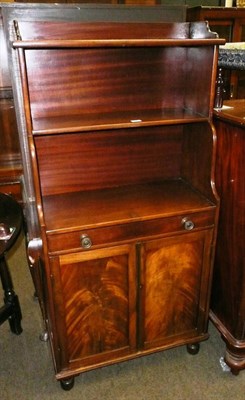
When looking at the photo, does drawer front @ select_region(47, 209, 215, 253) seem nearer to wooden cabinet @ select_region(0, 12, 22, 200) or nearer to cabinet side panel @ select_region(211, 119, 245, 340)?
cabinet side panel @ select_region(211, 119, 245, 340)

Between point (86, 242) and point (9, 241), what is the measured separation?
361 millimetres

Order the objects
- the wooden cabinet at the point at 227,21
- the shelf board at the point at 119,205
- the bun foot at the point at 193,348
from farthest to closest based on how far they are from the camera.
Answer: the wooden cabinet at the point at 227,21, the bun foot at the point at 193,348, the shelf board at the point at 119,205

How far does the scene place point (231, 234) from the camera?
5.24ft

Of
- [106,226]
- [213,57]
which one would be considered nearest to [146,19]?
[213,57]

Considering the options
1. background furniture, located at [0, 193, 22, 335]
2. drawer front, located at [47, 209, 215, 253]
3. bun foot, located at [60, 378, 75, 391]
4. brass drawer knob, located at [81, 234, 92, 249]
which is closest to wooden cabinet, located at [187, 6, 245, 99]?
drawer front, located at [47, 209, 215, 253]

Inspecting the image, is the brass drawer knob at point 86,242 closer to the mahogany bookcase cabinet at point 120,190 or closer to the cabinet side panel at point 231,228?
the mahogany bookcase cabinet at point 120,190

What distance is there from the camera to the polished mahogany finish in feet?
4.84

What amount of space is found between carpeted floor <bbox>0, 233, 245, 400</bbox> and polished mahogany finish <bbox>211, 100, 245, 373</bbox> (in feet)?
0.43

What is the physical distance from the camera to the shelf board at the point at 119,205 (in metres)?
1.40

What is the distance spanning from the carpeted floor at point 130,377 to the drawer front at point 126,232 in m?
0.75

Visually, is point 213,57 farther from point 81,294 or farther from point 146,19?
point 81,294

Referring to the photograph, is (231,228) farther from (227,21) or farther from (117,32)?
(227,21)

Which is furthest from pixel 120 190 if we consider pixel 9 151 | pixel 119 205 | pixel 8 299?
pixel 9 151

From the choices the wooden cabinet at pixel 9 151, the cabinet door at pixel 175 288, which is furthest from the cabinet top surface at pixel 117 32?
the wooden cabinet at pixel 9 151
